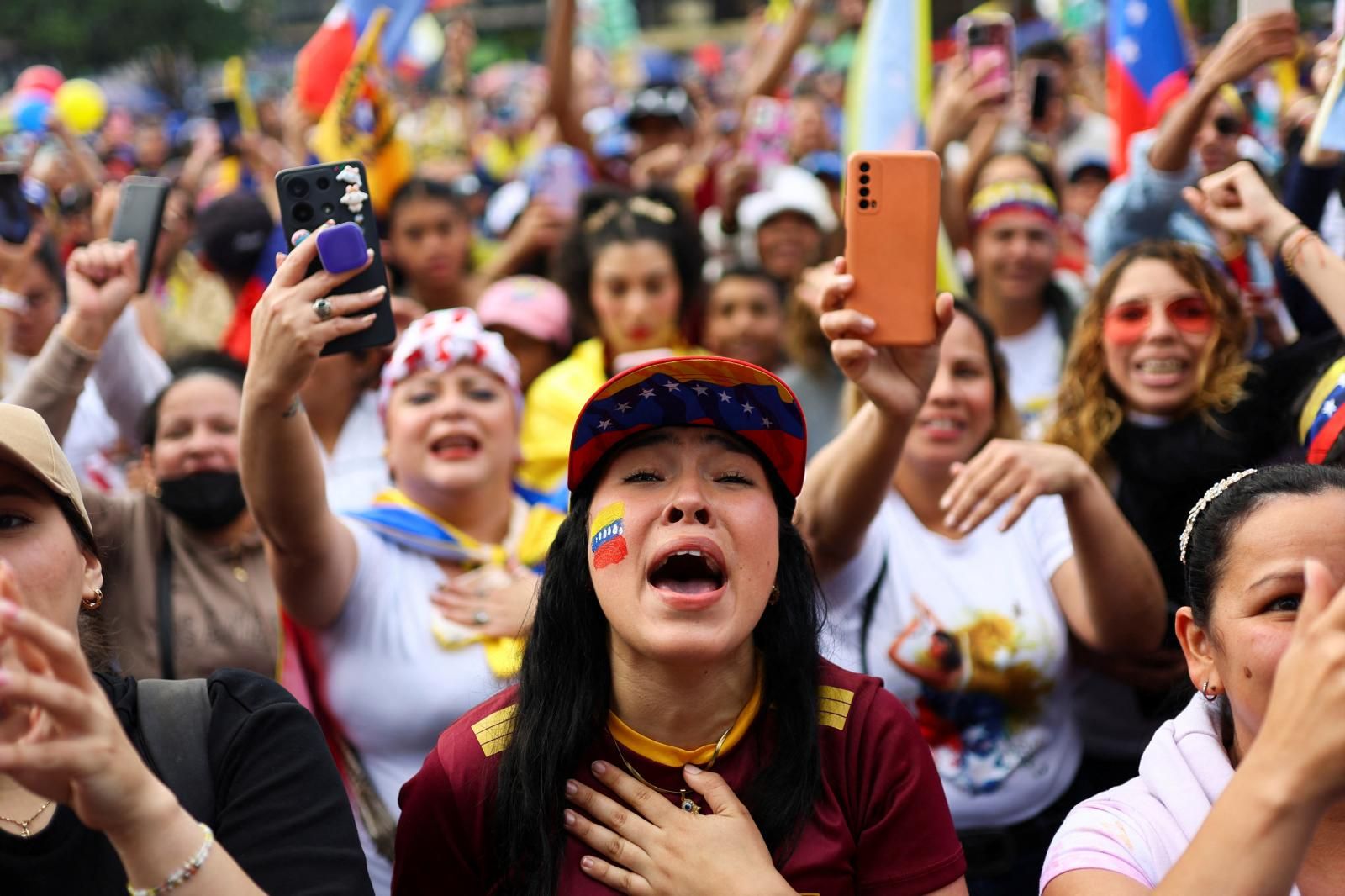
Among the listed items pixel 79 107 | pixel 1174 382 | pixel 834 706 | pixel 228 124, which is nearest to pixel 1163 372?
pixel 1174 382

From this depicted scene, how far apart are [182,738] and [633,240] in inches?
134

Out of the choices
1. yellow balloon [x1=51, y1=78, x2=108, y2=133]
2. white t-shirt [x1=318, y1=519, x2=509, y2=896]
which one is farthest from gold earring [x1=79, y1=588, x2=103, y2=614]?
yellow balloon [x1=51, y1=78, x2=108, y2=133]

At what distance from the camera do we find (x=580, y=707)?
2400mm

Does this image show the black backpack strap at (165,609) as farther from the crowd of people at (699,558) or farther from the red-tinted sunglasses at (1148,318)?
the red-tinted sunglasses at (1148,318)

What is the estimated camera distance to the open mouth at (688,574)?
2338 mm

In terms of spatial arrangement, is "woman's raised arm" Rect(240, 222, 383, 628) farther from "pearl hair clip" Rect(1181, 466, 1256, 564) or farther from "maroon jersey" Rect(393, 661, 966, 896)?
"pearl hair clip" Rect(1181, 466, 1256, 564)

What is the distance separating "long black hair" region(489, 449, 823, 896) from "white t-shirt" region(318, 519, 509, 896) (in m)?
0.78

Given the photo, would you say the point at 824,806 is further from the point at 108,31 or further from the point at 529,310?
the point at 108,31

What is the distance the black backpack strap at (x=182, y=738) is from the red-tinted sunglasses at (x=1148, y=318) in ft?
9.23

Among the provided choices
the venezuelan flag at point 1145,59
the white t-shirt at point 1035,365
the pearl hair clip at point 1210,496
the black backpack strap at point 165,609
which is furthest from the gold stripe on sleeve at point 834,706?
the venezuelan flag at point 1145,59

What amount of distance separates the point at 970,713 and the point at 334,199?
6.25ft

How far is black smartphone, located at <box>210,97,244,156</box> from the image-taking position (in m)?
7.14

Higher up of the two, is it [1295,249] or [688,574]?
[1295,249]

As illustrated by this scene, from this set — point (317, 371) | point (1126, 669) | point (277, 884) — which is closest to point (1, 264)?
point (317, 371)
